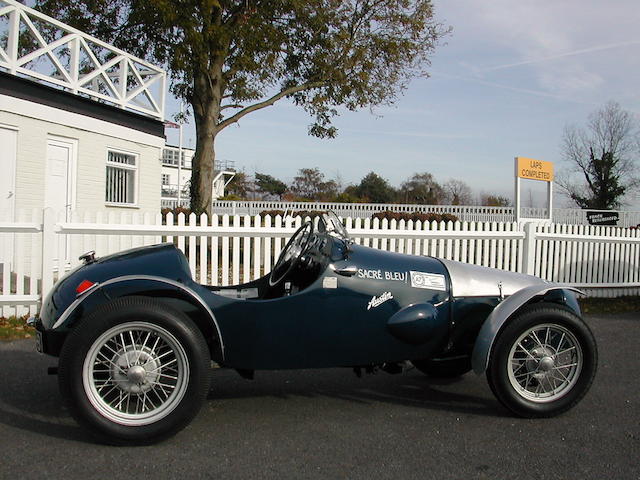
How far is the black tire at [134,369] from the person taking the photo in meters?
3.26

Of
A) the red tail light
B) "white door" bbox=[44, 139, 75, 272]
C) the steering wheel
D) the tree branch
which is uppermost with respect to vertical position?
the tree branch

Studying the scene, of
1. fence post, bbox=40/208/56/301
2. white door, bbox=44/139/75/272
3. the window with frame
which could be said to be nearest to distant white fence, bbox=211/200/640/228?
the window with frame

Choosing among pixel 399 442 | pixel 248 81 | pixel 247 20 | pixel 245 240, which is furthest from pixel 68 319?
pixel 248 81

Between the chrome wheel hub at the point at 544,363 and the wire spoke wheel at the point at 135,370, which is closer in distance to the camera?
the wire spoke wheel at the point at 135,370

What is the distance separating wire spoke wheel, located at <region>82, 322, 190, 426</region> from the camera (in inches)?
131

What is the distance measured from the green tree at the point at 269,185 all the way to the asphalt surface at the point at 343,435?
205ft

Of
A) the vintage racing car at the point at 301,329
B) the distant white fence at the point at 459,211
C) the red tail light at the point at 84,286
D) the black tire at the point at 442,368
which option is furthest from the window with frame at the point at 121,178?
the distant white fence at the point at 459,211

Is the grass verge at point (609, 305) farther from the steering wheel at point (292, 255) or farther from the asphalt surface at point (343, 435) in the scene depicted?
the steering wheel at point (292, 255)

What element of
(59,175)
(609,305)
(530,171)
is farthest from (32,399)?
(530,171)

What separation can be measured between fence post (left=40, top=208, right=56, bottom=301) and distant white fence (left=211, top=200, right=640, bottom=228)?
19.3 meters

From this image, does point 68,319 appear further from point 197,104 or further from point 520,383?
point 197,104

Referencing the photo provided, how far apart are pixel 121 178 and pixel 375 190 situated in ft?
147

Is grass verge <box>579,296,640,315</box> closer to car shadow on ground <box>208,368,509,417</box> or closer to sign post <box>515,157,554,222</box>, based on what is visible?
car shadow on ground <box>208,368,509,417</box>

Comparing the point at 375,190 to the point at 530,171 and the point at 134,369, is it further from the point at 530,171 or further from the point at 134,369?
the point at 134,369
